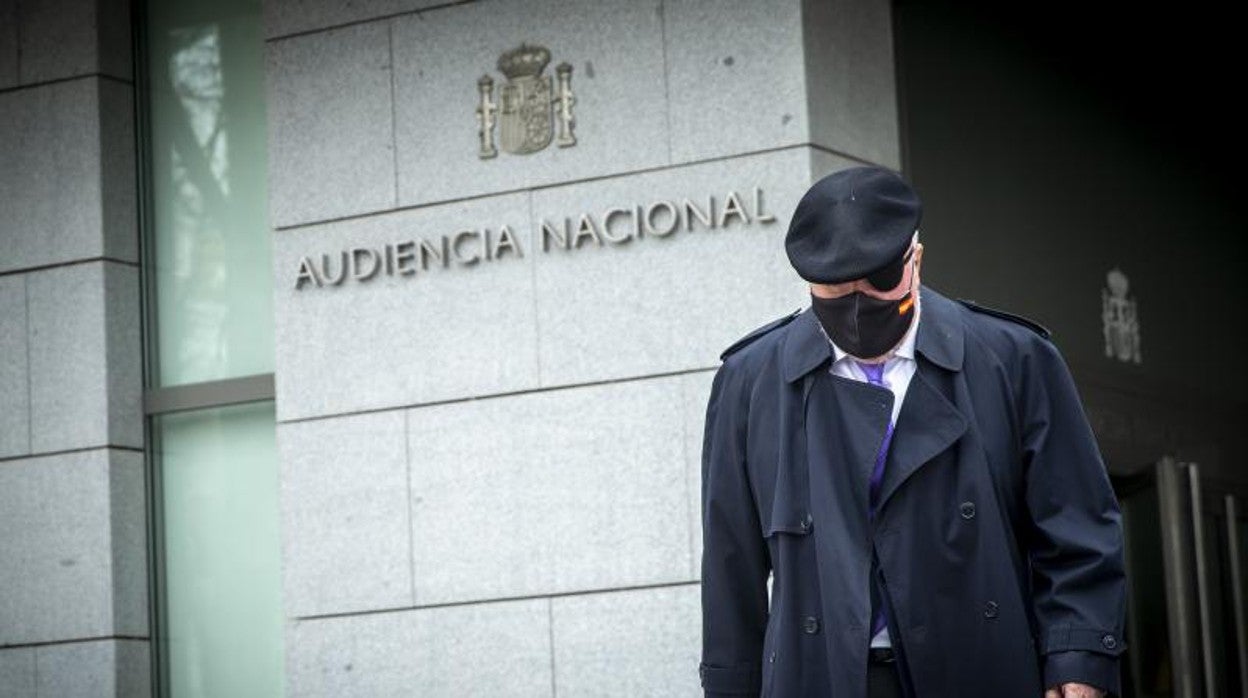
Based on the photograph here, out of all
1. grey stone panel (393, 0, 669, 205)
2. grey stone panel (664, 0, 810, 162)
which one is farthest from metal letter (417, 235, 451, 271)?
grey stone panel (664, 0, 810, 162)

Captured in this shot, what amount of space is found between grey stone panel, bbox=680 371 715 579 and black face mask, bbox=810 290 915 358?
11.0 feet

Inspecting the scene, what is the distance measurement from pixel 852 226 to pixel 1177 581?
660 cm

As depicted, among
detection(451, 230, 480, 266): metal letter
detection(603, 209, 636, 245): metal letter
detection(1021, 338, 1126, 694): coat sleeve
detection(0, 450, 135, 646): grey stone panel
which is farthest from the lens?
detection(0, 450, 135, 646): grey stone panel

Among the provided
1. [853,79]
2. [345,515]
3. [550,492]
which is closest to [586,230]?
[550,492]

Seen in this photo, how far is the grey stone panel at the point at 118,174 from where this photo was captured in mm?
9930

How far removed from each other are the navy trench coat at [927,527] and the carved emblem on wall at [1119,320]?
6.89 metres

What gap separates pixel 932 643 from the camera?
4781 mm

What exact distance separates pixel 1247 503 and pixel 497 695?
18.6 feet

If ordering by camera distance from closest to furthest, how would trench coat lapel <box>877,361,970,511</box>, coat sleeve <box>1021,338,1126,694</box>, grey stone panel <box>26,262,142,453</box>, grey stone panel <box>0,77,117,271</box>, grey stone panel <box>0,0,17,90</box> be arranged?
coat sleeve <box>1021,338,1126,694</box>, trench coat lapel <box>877,361,970,511</box>, grey stone panel <box>26,262,142,453</box>, grey stone panel <box>0,77,117,271</box>, grey stone panel <box>0,0,17,90</box>

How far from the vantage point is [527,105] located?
29.1ft

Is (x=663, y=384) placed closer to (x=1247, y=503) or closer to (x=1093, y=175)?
(x=1093, y=175)

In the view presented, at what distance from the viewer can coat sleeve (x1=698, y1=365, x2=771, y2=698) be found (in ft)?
16.8

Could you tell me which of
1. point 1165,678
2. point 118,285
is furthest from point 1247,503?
point 118,285

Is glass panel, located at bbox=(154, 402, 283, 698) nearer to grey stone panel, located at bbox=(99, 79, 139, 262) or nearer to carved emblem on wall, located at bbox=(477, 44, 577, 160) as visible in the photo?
grey stone panel, located at bbox=(99, 79, 139, 262)
